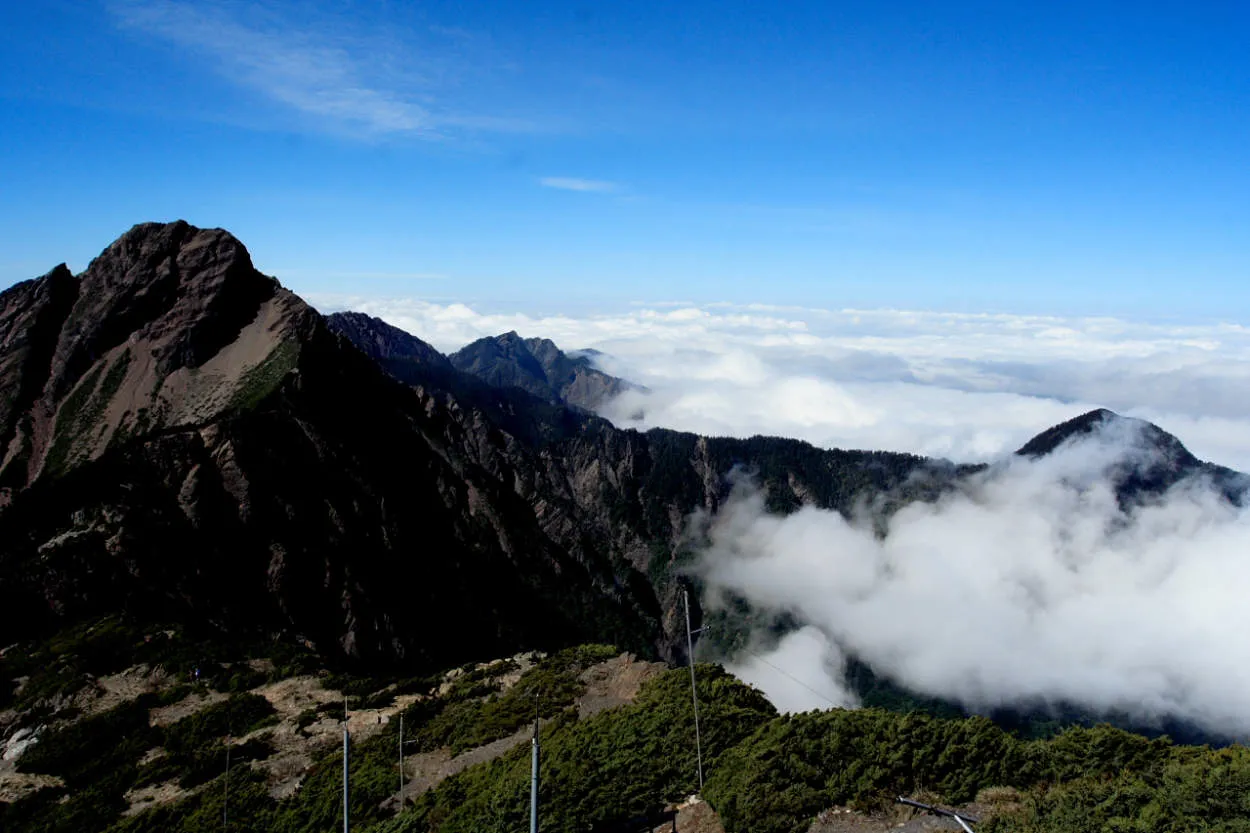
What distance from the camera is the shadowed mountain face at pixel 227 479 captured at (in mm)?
79188

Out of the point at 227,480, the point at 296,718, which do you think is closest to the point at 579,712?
the point at 296,718

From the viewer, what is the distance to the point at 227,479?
9306cm

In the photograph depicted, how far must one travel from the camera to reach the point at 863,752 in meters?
31.0

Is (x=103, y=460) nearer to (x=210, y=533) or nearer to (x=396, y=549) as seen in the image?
(x=210, y=533)

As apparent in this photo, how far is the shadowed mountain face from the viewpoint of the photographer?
260 ft

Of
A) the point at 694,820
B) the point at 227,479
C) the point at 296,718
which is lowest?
the point at 296,718

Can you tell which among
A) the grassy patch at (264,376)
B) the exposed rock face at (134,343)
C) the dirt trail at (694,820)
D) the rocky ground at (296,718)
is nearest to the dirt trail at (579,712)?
the rocky ground at (296,718)

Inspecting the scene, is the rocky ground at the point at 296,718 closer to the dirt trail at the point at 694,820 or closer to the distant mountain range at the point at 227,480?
the dirt trail at the point at 694,820

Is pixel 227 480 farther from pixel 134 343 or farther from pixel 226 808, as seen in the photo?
pixel 226 808

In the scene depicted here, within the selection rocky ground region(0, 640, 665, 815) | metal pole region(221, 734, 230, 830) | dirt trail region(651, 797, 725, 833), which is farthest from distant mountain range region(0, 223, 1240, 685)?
dirt trail region(651, 797, 725, 833)

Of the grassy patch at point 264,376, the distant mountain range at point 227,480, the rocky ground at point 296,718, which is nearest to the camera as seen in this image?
the rocky ground at point 296,718

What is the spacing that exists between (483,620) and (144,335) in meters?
73.5

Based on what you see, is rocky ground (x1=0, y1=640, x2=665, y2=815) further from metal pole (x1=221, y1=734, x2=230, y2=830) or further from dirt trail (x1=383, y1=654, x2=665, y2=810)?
metal pole (x1=221, y1=734, x2=230, y2=830)

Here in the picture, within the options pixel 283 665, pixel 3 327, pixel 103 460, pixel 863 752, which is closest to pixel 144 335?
pixel 3 327
